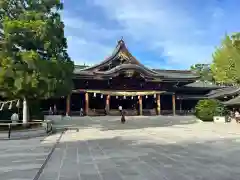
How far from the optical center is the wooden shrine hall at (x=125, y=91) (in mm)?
35844

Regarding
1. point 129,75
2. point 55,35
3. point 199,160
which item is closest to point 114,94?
point 129,75

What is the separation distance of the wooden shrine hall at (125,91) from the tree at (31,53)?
1657 centimetres

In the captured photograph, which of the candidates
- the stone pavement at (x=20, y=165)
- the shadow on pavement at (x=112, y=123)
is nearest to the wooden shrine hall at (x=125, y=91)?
the shadow on pavement at (x=112, y=123)

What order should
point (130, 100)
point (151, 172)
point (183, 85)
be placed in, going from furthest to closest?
1. point (183, 85)
2. point (130, 100)
3. point (151, 172)

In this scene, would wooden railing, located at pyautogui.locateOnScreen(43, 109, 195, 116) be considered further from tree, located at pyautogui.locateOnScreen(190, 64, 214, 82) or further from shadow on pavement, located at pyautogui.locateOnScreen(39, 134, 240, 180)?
shadow on pavement, located at pyautogui.locateOnScreen(39, 134, 240, 180)

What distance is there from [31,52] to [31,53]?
174 mm

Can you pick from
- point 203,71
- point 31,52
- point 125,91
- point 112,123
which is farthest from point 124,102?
point 203,71

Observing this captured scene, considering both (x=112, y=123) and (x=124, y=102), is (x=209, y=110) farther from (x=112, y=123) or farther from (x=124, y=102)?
(x=124, y=102)

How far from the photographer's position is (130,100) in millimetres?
40312

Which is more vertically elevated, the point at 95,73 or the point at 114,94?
the point at 95,73

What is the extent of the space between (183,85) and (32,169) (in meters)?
38.3

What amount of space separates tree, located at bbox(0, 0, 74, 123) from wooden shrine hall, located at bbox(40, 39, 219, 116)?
652 inches

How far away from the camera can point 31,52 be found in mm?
15555

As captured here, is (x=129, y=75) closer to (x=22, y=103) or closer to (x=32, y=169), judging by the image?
(x=22, y=103)
